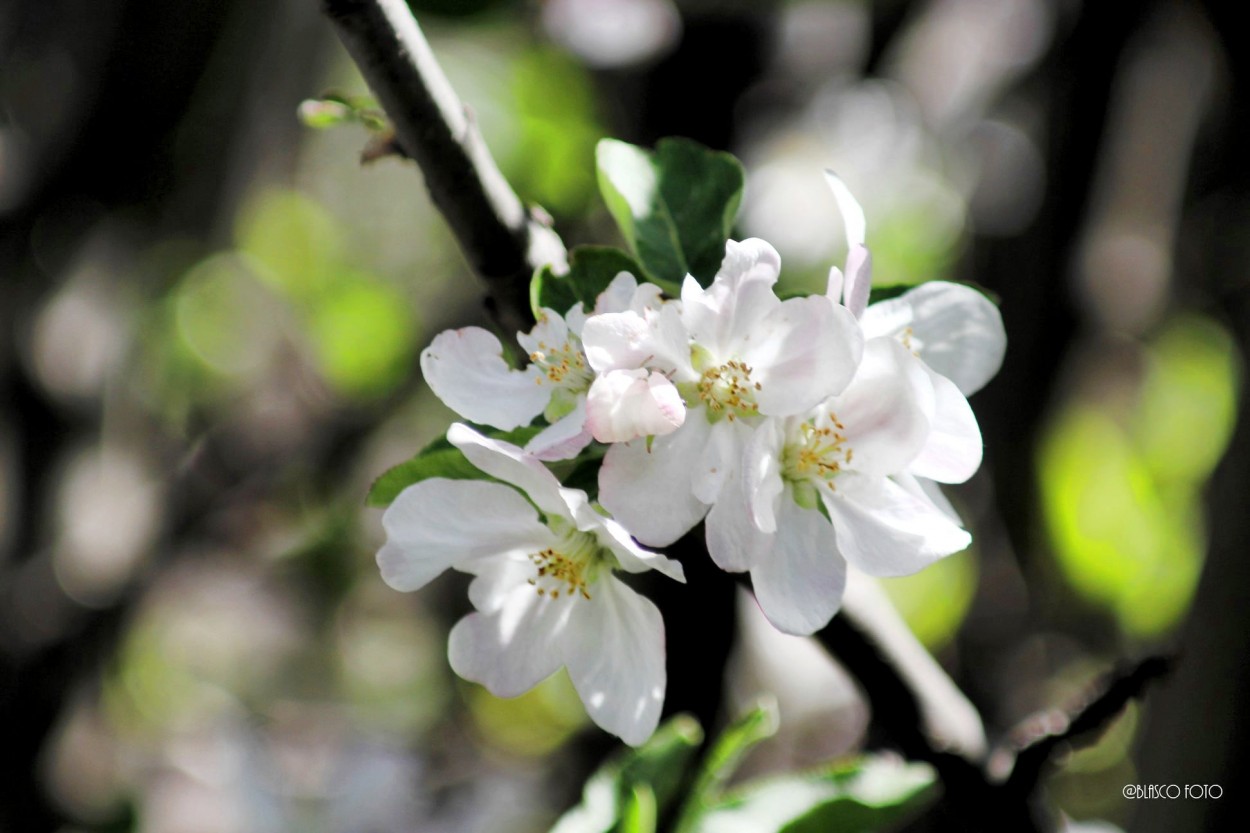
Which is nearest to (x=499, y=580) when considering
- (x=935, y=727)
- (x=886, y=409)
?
(x=886, y=409)

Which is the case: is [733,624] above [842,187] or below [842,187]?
below

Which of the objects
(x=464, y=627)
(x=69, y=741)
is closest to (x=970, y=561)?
(x=464, y=627)

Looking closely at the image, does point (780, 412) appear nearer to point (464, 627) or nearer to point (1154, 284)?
point (464, 627)

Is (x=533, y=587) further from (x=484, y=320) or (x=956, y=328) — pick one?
(x=484, y=320)

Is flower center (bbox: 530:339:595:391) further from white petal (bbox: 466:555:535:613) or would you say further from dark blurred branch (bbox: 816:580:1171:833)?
dark blurred branch (bbox: 816:580:1171:833)

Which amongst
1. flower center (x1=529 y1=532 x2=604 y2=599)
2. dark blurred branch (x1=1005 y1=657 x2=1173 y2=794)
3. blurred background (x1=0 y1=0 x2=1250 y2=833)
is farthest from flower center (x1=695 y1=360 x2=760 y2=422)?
blurred background (x1=0 y1=0 x2=1250 y2=833)

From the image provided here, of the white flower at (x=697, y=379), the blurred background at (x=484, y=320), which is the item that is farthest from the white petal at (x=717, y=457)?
the blurred background at (x=484, y=320)

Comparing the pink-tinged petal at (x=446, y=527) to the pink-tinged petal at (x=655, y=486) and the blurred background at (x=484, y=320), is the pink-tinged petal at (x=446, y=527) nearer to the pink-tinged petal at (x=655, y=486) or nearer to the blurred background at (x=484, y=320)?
the pink-tinged petal at (x=655, y=486)
